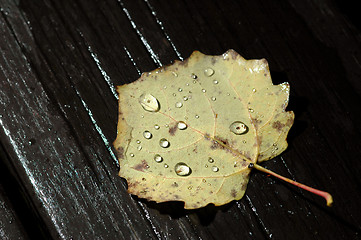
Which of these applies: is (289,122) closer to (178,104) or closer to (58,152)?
(178,104)

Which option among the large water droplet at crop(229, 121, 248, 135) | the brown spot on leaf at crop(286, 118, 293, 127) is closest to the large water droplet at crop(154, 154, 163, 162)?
the large water droplet at crop(229, 121, 248, 135)

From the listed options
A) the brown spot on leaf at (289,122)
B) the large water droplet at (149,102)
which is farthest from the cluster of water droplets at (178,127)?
the brown spot on leaf at (289,122)

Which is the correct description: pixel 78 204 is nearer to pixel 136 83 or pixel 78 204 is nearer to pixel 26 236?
pixel 26 236

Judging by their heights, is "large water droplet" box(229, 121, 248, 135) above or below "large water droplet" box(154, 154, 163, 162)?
below

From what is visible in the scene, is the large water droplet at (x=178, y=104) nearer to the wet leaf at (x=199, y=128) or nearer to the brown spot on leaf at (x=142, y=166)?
the wet leaf at (x=199, y=128)

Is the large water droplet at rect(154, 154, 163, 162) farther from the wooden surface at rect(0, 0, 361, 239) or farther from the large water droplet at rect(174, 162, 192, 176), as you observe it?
the wooden surface at rect(0, 0, 361, 239)

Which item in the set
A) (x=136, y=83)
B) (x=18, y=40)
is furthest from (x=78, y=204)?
(x=18, y=40)

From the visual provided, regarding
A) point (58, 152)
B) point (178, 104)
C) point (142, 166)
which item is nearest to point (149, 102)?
point (178, 104)
